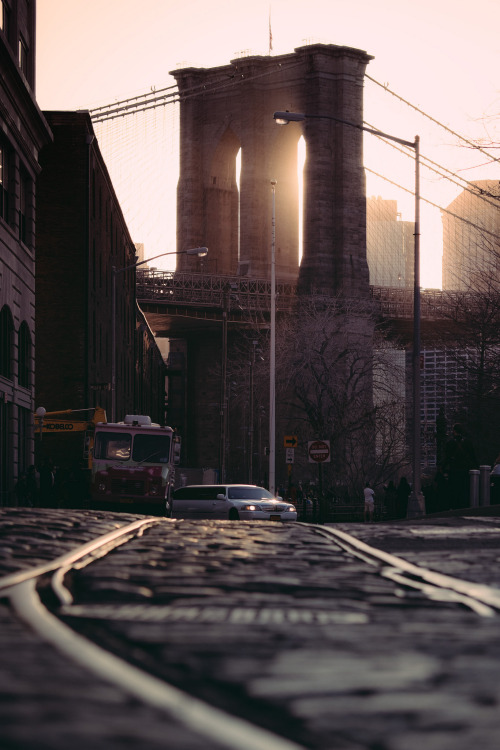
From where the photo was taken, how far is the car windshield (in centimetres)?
2993

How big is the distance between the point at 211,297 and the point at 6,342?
7913cm

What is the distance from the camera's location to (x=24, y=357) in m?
34.2

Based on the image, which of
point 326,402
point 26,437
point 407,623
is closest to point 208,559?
point 407,623

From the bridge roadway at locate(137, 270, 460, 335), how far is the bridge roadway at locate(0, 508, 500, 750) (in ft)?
309

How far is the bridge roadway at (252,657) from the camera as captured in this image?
2836 mm

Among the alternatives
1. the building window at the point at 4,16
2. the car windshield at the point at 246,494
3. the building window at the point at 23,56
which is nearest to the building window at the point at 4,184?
the building window at the point at 4,16

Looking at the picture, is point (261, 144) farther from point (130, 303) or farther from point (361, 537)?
point (361, 537)

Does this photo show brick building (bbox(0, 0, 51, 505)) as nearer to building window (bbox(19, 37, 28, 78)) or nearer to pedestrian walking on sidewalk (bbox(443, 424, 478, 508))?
building window (bbox(19, 37, 28, 78))

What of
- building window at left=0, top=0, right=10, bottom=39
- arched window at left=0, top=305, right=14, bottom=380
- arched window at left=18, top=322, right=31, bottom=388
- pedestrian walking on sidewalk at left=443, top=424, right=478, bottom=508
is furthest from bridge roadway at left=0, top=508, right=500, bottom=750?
building window at left=0, top=0, right=10, bottom=39

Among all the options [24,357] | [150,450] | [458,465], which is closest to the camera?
[458,465]

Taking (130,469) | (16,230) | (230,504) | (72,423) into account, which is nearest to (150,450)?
(130,469)

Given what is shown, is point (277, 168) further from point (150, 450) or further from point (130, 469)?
point (130, 469)

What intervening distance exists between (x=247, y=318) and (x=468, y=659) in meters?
95.6

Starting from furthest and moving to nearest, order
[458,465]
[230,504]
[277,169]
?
1. [277,169]
2. [230,504]
3. [458,465]
